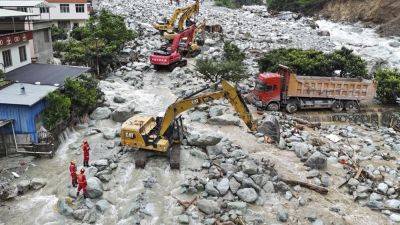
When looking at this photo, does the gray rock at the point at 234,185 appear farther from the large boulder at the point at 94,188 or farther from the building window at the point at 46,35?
the building window at the point at 46,35

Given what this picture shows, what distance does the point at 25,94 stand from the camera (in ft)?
62.0

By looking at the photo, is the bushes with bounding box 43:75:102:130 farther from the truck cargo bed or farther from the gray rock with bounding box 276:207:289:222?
the truck cargo bed

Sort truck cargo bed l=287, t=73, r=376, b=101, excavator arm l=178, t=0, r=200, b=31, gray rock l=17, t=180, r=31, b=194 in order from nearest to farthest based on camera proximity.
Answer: gray rock l=17, t=180, r=31, b=194 < truck cargo bed l=287, t=73, r=376, b=101 < excavator arm l=178, t=0, r=200, b=31

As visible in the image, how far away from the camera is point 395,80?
25.3m

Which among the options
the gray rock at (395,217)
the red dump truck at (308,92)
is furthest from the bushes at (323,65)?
the gray rock at (395,217)

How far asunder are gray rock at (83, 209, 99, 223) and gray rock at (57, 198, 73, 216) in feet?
1.97

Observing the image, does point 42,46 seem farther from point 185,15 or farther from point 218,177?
point 218,177

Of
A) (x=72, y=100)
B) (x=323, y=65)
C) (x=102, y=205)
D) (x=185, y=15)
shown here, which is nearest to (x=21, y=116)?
(x=72, y=100)

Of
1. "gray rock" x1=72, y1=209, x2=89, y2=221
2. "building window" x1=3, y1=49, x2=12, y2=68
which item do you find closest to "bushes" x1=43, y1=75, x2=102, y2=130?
"building window" x1=3, y1=49, x2=12, y2=68

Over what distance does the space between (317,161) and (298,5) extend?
59345mm

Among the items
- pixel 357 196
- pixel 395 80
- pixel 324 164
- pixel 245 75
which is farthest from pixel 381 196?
pixel 245 75

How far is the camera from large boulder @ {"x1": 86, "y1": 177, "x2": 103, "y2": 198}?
1500 centimetres

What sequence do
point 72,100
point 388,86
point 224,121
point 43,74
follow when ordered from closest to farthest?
point 72,100
point 224,121
point 43,74
point 388,86

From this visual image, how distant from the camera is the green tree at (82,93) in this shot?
20812 millimetres
